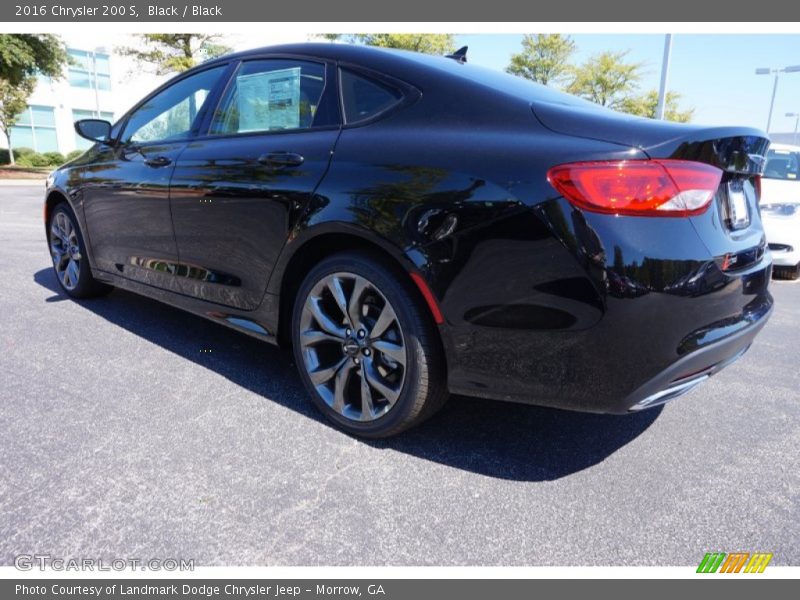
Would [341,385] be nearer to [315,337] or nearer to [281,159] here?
[315,337]

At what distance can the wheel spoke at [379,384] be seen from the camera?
7.64 ft

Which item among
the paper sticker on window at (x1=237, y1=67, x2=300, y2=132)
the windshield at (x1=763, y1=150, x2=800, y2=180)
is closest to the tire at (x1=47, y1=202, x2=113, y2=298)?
the paper sticker on window at (x1=237, y1=67, x2=300, y2=132)

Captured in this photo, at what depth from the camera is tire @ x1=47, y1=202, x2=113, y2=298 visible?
4293 mm

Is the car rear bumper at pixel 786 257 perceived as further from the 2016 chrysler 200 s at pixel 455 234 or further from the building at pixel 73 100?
the building at pixel 73 100

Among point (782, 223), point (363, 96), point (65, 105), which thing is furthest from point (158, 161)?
point (65, 105)

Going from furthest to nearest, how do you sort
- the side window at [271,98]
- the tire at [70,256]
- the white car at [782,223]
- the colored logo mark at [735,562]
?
the white car at [782,223] < the tire at [70,256] < the side window at [271,98] < the colored logo mark at [735,562]

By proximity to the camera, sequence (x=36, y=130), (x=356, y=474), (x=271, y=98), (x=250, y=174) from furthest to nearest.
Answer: (x=36, y=130)
(x=271, y=98)
(x=250, y=174)
(x=356, y=474)

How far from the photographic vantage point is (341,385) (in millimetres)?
2521

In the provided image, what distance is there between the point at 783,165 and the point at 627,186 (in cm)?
766

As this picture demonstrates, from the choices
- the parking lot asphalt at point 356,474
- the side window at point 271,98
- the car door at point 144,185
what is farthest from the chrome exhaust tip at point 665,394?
the car door at point 144,185

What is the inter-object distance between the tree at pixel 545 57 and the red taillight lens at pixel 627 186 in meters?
27.3

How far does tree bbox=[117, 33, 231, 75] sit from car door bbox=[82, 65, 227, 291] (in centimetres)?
2678

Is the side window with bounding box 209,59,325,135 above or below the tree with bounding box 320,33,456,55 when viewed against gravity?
below

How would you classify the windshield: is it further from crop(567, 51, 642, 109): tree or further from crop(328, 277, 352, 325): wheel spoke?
crop(567, 51, 642, 109): tree
